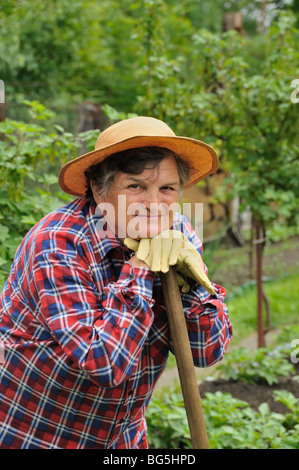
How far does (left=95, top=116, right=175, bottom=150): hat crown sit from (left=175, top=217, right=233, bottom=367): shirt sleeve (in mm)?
485

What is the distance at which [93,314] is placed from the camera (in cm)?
151

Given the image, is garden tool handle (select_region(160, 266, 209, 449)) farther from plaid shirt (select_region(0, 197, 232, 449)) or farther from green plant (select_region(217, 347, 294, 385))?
green plant (select_region(217, 347, 294, 385))

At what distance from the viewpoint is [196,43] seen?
393 centimetres

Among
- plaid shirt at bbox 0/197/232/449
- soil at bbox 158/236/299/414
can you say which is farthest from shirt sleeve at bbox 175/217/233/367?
soil at bbox 158/236/299/414

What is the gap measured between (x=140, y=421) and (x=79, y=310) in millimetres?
609

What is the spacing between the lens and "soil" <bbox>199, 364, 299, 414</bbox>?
359cm

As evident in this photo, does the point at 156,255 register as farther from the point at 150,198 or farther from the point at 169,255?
the point at 150,198

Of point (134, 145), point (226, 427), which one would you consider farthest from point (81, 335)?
point (226, 427)

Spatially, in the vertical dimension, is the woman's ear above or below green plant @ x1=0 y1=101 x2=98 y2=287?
above

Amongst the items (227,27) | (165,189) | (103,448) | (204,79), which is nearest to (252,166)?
(204,79)

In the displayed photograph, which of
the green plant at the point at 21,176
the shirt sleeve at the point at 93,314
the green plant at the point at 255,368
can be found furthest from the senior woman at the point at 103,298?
the green plant at the point at 255,368

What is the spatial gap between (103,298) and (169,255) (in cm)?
23

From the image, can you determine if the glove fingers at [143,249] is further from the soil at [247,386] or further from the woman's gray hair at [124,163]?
the soil at [247,386]

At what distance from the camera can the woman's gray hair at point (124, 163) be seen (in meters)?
1.62
